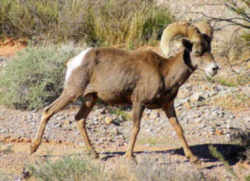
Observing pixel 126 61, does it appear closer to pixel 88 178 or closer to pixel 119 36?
pixel 88 178

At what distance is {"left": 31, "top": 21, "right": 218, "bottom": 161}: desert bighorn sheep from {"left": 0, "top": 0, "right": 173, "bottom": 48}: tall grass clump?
700 cm

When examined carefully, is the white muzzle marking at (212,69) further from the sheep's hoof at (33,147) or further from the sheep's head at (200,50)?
the sheep's hoof at (33,147)

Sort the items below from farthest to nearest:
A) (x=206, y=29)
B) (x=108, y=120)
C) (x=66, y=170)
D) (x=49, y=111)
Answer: (x=108, y=120) → (x=206, y=29) → (x=49, y=111) → (x=66, y=170)

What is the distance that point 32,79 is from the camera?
11.6 meters

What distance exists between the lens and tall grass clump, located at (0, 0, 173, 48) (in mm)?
16312

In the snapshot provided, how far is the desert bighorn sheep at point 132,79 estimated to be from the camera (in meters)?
8.41

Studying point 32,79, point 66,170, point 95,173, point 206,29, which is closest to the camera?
point 95,173

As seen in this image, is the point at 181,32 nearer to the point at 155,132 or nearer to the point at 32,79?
the point at 155,132

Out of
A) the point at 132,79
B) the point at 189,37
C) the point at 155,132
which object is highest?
the point at 189,37

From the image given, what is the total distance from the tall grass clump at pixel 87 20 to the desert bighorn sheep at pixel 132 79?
7001 mm

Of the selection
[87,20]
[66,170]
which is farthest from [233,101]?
[66,170]

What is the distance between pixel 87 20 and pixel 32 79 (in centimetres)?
570

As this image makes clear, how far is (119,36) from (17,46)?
3542 millimetres

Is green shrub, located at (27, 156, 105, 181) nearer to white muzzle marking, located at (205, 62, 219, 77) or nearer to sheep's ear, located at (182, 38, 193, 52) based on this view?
white muzzle marking, located at (205, 62, 219, 77)
